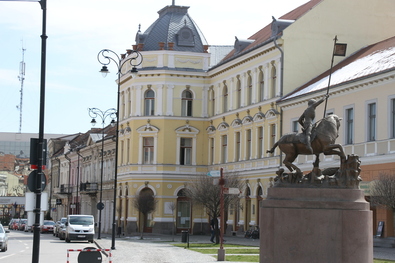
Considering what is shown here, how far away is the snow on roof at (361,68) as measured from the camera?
42.0m

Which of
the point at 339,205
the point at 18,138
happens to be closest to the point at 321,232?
the point at 339,205

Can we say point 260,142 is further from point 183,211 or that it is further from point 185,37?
point 185,37

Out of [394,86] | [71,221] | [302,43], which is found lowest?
[71,221]

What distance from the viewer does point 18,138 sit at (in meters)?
195

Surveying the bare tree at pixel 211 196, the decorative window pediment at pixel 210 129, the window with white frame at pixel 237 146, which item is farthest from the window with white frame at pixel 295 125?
the decorative window pediment at pixel 210 129

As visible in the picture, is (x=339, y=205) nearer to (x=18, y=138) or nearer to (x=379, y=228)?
(x=379, y=228)

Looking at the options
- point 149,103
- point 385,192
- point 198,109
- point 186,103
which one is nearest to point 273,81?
point 198,109

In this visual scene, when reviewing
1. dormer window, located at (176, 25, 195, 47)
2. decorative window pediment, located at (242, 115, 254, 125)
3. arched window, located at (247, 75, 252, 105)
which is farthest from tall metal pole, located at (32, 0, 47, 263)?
dormer window, located at (176, 25, 195, 47)

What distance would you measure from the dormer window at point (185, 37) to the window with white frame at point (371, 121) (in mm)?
25910

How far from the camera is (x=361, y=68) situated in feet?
147

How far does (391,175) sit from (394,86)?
5337 mm

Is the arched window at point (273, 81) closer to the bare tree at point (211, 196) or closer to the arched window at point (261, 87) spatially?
the arched window at point (261, 87)

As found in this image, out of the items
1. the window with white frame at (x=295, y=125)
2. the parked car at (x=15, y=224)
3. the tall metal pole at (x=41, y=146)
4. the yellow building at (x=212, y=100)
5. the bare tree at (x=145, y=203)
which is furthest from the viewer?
the parked car at (x=15, y=224)

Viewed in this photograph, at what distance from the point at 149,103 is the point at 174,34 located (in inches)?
221
